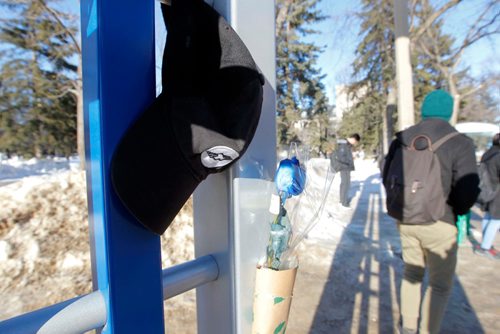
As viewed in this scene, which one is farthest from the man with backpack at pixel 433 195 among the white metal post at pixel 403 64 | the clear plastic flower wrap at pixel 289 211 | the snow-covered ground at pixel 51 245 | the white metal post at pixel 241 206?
the white metal post at pixel 403 64

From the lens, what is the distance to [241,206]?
3.13 ft

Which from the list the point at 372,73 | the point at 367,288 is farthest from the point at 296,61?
the point at 372,73

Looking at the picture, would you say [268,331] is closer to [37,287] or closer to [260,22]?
[260,22]

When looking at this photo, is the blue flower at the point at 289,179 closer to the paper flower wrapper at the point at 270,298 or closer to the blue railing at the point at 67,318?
the paper flower wrapper at the point at 270,298

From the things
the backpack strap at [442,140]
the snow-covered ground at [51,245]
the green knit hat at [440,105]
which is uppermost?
the green knit hat at [440,105]

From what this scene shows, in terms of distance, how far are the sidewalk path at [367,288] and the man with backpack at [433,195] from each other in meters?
0.71

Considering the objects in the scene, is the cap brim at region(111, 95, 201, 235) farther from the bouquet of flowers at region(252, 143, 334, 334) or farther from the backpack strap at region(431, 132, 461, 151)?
the backpack strap at region(431, 132, 461, 151)

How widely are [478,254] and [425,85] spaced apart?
2231 cm

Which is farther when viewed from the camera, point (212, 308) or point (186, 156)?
point (212, 308)

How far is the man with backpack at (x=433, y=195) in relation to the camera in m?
2.01

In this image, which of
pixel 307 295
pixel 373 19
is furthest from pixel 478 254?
pixel 373 19

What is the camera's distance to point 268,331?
92cm

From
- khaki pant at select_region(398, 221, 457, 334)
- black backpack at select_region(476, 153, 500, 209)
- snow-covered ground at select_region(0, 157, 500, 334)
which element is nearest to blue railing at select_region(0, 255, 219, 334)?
snow-covered ground at select_region(0, 157, 500, 334)

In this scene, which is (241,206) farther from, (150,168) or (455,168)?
(455,168)
